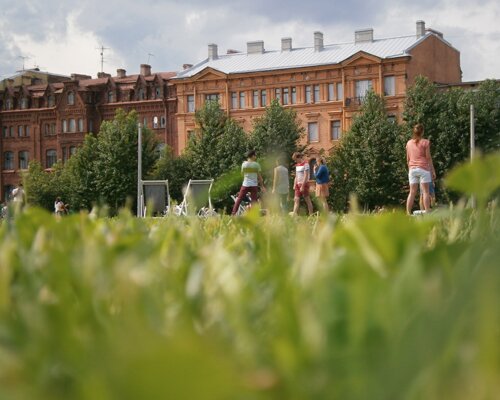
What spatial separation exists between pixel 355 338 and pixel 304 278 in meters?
0.18

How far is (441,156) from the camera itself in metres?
42.0

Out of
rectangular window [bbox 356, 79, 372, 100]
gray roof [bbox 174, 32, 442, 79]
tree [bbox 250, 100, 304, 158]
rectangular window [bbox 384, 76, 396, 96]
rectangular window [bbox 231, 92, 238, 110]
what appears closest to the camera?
tree [bbox 250, 100, 304, 158]

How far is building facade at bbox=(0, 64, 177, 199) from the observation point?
197ft

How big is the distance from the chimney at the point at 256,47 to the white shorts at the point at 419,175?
156 ft

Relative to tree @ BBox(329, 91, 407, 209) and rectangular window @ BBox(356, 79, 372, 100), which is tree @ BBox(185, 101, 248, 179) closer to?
tree @ BBox(329, 91, 407, 209)

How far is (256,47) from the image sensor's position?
5841 centimetres

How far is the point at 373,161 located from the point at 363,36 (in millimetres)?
14609

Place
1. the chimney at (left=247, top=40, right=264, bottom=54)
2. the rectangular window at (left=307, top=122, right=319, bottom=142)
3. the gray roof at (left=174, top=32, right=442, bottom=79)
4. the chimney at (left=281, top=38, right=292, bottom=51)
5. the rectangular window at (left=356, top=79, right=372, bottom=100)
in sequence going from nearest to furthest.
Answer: the rectangular window at (left=356, top=79, right=372, bottom=100)
the gray roof at (left=174, top=32, right=442, bottom=79)
the rectangular window at (left=307, top=122, right=319, bottom=142)
the chimney at (left=281, top=38, right=292, bottom=51)
the chimney at (left=247, top=40, right=264, bottom=54)

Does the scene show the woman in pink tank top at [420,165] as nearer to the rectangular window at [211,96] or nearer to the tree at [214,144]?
the tree at [214,144]

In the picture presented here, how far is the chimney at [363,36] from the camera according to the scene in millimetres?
54875

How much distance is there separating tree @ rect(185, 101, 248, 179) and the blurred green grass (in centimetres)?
4626

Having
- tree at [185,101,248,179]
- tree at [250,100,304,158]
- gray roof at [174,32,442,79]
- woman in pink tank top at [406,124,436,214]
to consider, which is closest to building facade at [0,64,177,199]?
gray roof at [174,32,442,79]

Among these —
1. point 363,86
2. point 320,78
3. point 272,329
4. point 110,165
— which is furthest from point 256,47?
point 272,329

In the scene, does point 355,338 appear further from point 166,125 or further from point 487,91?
point 166,125
